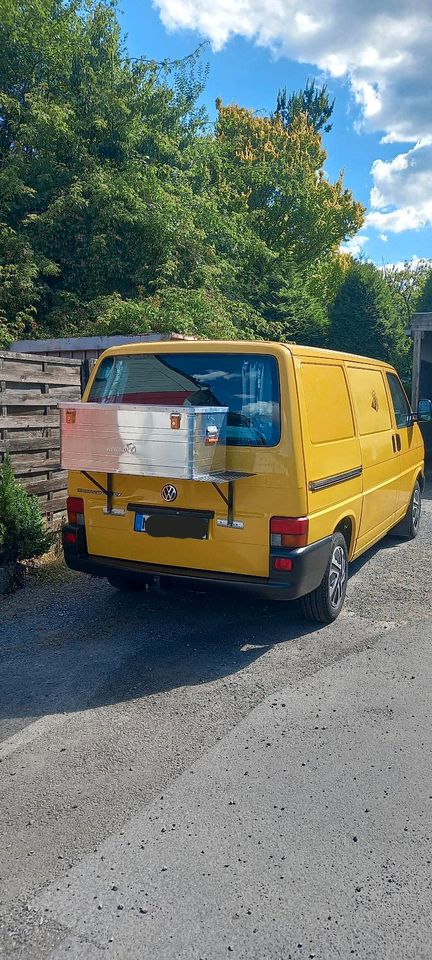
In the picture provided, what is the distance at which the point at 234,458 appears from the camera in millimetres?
4121

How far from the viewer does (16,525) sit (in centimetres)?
546

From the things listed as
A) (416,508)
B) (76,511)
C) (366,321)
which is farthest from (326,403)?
(366,321)

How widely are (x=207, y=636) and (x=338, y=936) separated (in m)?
2.55

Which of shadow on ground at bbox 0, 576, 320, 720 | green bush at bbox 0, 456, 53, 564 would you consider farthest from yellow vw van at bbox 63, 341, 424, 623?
green bush at bbox 0, 456, 53, 564

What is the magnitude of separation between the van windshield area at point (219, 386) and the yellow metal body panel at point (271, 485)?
0.17 ft

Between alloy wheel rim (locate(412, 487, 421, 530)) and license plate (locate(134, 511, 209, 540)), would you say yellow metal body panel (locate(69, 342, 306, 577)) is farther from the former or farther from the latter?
alloy wheel rim (locate(412, 487, 421, 530))

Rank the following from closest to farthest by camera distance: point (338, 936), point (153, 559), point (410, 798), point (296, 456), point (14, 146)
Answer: point (338, 936) < point (410, 798) < point (296, 456) < point (153, 559) < point (14, 146)

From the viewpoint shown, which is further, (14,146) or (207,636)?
(14,146)

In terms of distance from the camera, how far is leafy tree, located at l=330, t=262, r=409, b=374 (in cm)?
2200

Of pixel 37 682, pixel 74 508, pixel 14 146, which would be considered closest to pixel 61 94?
pixel 14 146

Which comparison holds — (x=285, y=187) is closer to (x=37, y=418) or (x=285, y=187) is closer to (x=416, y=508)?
(x=416, y=508)

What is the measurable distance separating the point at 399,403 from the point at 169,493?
12.0ft

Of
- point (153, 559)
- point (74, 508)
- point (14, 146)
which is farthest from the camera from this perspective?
point (14, 146)

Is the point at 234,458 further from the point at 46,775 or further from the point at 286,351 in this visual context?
the point at 46,775
